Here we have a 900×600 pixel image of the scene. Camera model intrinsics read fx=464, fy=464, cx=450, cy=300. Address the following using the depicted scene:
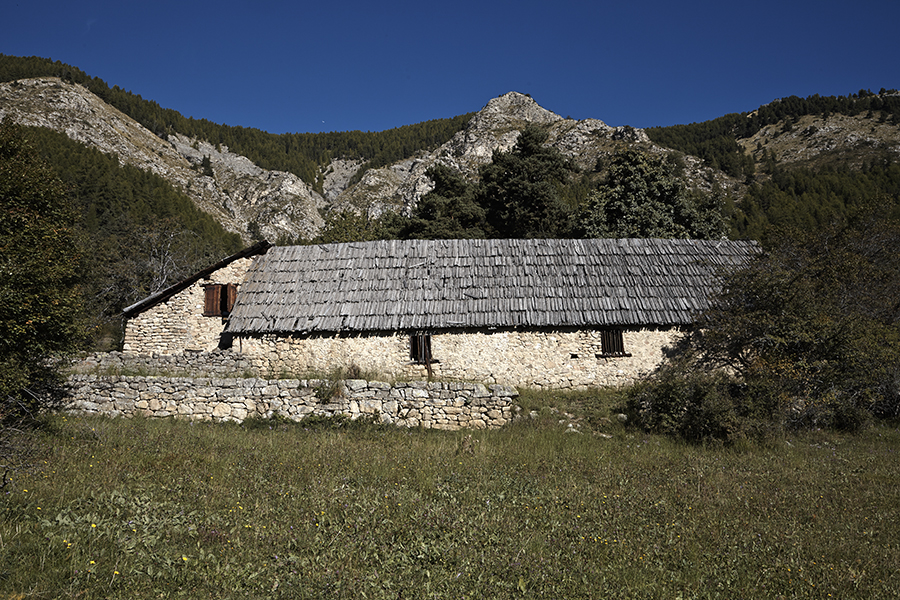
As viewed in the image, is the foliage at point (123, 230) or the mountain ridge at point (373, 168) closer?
the foliage at point (123, 230)

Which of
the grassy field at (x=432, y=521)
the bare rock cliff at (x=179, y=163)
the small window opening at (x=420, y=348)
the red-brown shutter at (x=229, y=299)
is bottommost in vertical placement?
the grassy field at (x=432, y=521)

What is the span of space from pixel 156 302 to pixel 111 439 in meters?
10.4

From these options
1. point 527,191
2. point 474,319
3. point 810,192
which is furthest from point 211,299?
point 810,192

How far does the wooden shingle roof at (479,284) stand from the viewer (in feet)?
50.6

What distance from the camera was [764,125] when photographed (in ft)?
413

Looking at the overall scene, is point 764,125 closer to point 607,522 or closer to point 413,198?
point 413,198

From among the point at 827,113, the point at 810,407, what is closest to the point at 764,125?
the point at 827,113

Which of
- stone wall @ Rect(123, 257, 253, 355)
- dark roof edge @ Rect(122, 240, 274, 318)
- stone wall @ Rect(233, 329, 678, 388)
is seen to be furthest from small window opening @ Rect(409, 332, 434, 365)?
stone wall @ Rect(123, 257, 253, 355)

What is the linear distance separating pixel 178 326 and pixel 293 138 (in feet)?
549

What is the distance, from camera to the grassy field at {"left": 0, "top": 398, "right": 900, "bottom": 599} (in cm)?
432

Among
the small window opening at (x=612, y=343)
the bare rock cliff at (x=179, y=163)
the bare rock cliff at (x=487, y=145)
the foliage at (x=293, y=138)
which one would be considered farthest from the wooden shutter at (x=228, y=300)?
the foliage at (x=293, y=138)

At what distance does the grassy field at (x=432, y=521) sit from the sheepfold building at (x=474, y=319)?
591 cm

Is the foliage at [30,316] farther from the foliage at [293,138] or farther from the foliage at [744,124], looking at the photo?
the foliage at [293,138]

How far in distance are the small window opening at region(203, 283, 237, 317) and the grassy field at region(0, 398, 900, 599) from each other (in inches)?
333
